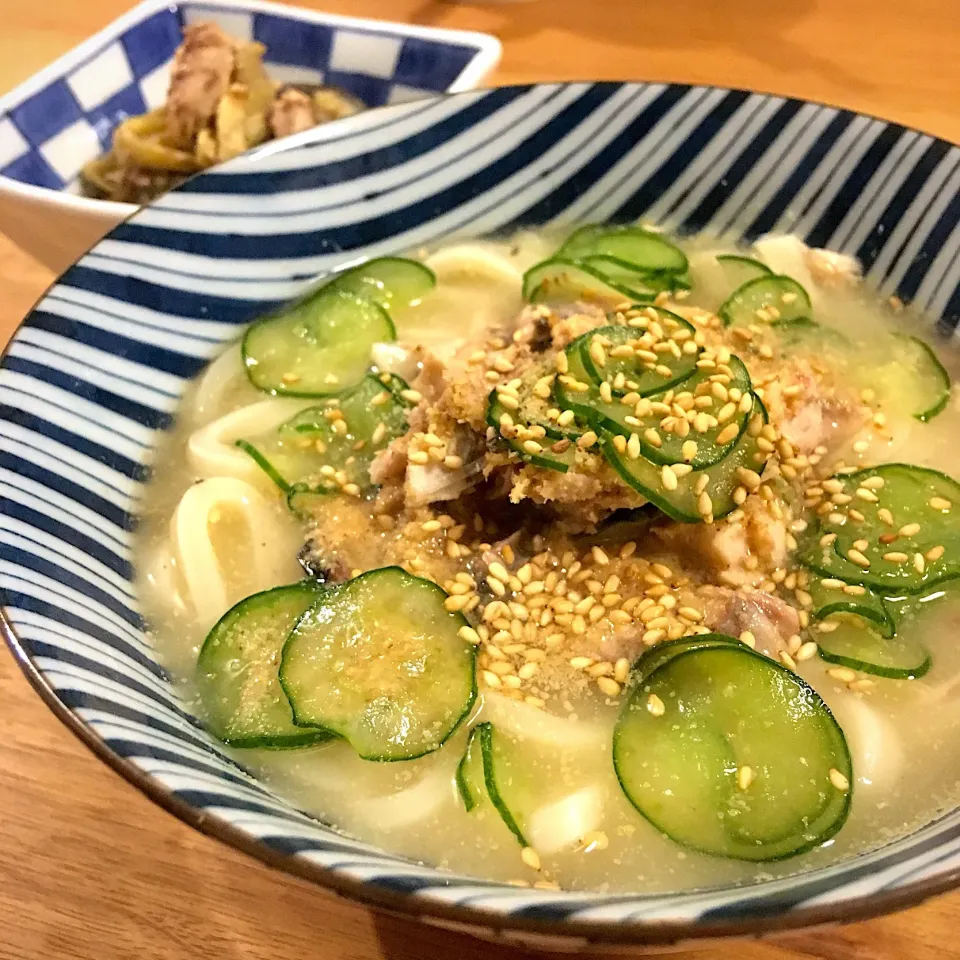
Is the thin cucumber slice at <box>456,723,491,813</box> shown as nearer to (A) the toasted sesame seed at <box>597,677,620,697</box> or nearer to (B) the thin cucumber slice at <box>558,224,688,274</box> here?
(A) the toasted sesame seed at <box>597,677,620,697</box>

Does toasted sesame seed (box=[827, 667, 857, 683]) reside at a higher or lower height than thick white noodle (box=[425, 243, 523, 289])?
lower

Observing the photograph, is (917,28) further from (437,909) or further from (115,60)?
(437,909)

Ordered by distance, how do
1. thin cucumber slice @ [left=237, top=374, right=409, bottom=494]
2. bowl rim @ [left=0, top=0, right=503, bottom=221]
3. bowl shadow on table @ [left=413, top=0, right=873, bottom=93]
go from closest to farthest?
thin cucumber slice @ [left=237, top=374, right=409, bottom=494] → bowl rim @ [left=0, top=0, right=503, bottom=221] → bowl shadow on table @ [left=413, top=0, right=873, bottom=93]

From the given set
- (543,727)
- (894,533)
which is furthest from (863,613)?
(543,727)

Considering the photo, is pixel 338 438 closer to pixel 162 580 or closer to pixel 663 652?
pixel 162 580

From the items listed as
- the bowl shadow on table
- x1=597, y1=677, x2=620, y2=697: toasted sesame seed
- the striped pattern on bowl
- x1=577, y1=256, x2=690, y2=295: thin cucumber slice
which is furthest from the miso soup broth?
the bowl shadow on table

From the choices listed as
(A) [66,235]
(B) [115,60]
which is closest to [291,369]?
(A) [66,235]

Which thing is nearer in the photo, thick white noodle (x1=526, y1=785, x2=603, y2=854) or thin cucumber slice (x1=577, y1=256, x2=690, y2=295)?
thick white noodle (x1=526, y1=785, x2=603, y2=854)
